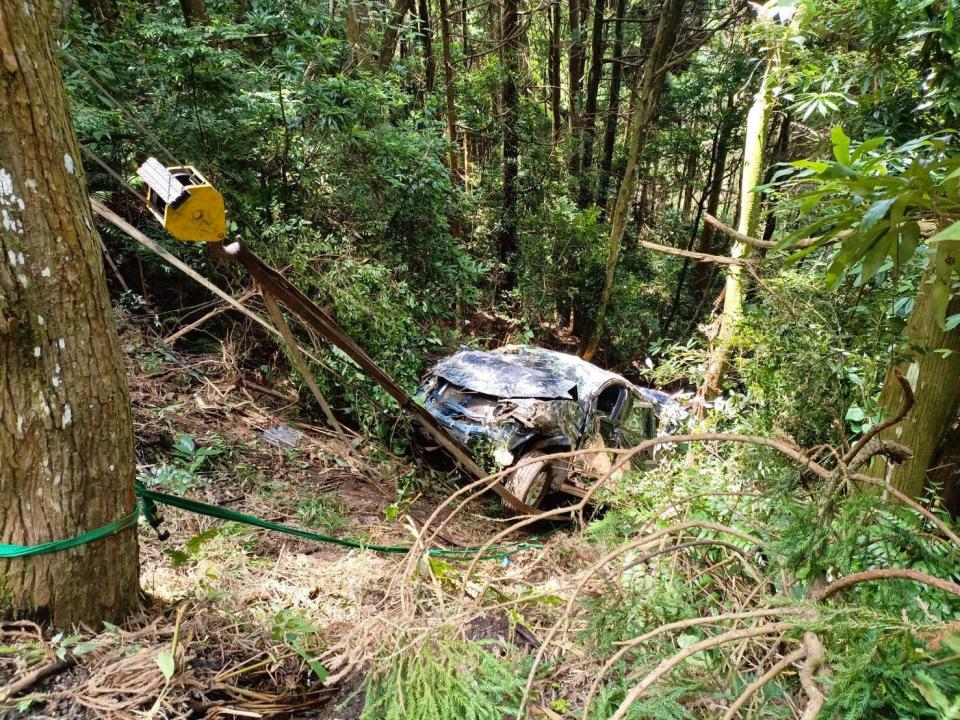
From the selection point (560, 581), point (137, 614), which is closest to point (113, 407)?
point (137, 614)

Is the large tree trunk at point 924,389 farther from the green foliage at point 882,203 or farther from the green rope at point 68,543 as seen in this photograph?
the green rope at point 68,543

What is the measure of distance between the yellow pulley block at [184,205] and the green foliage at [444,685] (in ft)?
5.63

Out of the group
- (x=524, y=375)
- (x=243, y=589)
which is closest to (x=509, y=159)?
(x=524, y=375)

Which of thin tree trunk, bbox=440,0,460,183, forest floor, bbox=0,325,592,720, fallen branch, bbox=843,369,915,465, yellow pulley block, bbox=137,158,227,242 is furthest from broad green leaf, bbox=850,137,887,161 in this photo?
thin tree trunk, bbox=440,0,460,183

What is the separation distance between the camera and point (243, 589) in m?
2.45

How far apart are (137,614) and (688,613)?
1.93 metres

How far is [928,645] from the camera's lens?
3.26ft

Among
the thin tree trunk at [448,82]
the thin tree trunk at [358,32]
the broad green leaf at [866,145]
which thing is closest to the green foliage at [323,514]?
the broad green leaf at [866,145]

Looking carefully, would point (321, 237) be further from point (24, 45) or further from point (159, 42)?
point (24, 45)

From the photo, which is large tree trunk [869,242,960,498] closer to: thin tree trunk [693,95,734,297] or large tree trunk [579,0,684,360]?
large tree trunk [579,0,684,360]

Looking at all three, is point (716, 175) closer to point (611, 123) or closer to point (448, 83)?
point (611, 123)

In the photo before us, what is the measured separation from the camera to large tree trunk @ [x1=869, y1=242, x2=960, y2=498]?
2.55 m

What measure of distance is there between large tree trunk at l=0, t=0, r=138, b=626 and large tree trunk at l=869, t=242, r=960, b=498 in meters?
3.31

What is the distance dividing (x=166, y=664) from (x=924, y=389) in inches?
140
